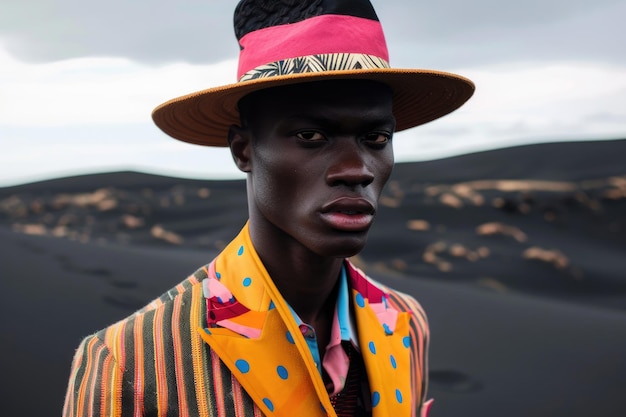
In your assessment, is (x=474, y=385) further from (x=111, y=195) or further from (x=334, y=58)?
(x=111, y=195)

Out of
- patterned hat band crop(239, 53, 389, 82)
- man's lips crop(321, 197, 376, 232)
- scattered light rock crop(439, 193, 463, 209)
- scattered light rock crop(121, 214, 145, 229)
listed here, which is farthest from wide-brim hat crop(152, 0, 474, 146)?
scattered light rock crop(121, 214, 145, 229)

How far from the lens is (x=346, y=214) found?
2.25 metres

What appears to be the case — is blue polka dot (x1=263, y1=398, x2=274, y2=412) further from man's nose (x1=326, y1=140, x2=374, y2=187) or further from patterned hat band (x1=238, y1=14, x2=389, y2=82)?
patterned hat band (x1=238, y1=14, x2=389, y2=82)

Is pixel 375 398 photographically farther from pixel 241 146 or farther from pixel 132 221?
pixel 132 221

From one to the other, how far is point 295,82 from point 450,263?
21.6ft

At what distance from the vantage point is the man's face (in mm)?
2242

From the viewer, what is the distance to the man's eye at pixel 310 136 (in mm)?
2277

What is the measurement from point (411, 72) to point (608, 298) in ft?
21.2

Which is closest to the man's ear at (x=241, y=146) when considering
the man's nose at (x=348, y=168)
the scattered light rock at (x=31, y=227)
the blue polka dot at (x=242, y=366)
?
the man's nose at (x=348, y=168)

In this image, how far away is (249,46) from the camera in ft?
8.19

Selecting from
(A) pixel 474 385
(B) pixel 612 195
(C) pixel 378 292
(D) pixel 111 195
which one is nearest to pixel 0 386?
(A) pixel 474 385

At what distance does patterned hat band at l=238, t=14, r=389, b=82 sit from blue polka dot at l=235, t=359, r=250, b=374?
3.02ft

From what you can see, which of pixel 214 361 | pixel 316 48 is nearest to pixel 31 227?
pixel 214 361

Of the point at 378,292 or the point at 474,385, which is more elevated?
the point at 378,292
